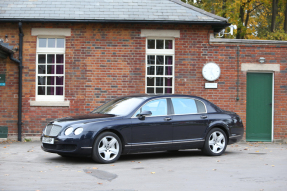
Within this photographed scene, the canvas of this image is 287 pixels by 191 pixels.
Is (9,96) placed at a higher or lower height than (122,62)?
lower

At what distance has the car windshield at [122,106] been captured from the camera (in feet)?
31.6

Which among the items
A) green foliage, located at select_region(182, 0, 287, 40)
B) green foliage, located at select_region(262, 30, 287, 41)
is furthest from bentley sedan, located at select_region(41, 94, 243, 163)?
green foliage, located at select_region(182, 0, 287, 40)

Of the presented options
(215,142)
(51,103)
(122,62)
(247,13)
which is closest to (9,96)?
(51,103)

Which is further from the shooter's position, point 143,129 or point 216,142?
point 216,142

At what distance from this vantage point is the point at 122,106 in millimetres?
9898

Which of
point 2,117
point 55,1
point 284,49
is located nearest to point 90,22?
point 55,1

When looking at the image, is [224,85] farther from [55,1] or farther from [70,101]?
[55,1]

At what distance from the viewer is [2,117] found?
14.3 metres

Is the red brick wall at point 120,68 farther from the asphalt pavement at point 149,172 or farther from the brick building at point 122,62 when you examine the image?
the asphalt pavement at point 149,172

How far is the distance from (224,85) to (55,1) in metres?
6.52

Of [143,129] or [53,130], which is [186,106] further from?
[53,130]

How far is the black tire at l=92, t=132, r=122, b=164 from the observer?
8914 millimetres

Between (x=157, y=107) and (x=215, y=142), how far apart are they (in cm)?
177

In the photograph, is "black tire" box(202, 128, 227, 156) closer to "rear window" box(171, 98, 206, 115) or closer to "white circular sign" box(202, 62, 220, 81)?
"rear window" box(171, 98, 206, 115)
